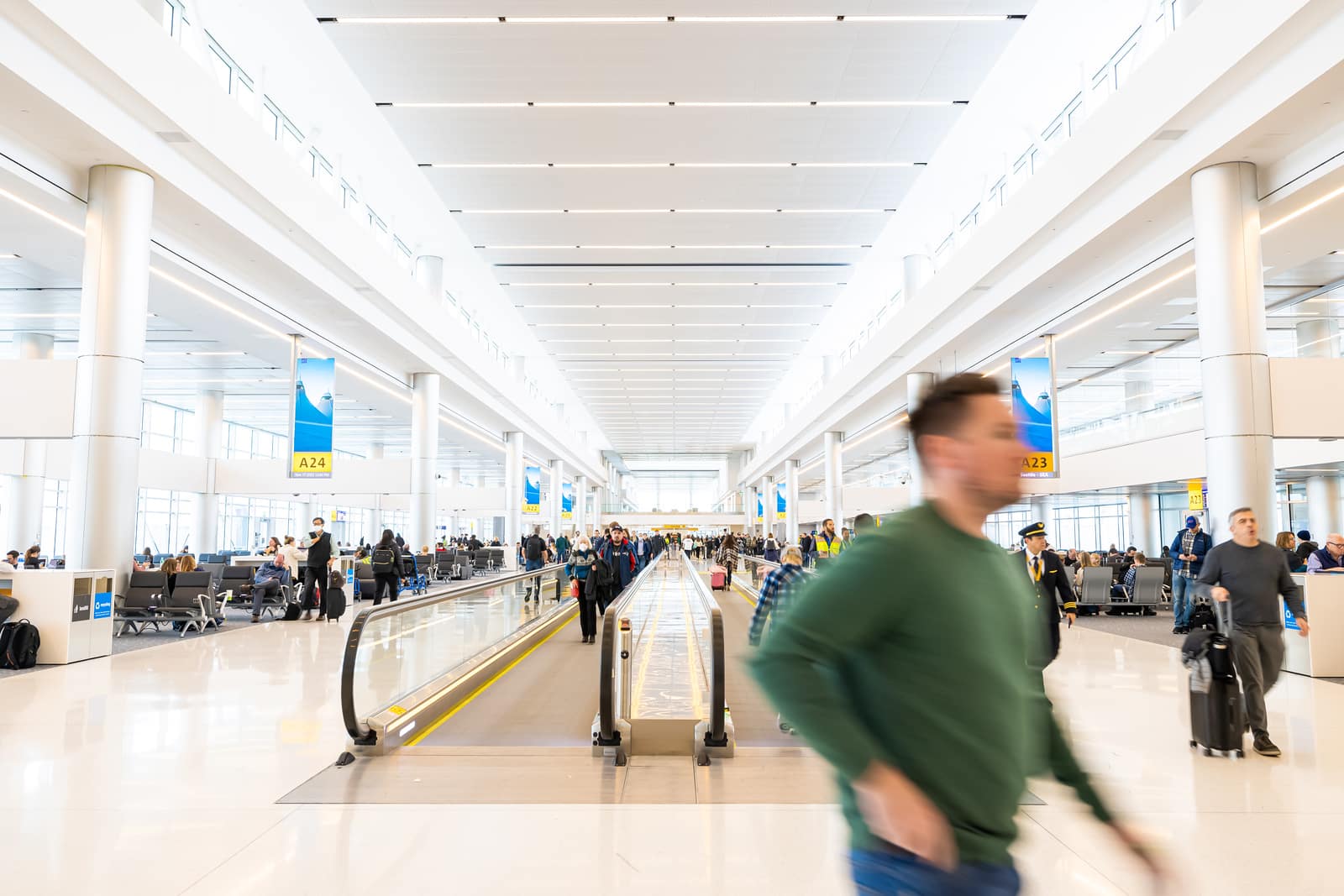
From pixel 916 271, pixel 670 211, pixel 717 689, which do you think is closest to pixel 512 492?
pixel 670 211

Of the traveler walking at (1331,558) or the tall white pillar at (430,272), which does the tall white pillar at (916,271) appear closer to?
the traveler walking at (1331,558)

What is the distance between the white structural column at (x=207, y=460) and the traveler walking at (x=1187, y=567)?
2800 centimetres

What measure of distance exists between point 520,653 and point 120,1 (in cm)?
943

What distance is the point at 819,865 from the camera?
4.20 metres

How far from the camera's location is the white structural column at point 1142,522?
3303 centimetres

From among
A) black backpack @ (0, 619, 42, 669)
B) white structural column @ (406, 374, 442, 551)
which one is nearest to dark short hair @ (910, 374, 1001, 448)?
black backpack @ (0, 619, 42, 669)

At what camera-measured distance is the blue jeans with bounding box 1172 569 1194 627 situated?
14.5 meters

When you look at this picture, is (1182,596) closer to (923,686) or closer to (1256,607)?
(1256,607)

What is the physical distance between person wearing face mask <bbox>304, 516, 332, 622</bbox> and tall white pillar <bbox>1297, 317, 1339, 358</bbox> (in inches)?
912

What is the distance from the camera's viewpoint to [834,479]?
33875mm

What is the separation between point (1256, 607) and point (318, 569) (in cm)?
1529

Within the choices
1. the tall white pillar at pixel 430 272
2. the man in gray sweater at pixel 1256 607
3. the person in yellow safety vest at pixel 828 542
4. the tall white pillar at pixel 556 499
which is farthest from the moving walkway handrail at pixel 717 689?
the tall white pillar at pixel 556 499

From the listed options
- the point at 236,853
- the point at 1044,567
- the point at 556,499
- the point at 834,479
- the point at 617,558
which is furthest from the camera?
the point at 556,499

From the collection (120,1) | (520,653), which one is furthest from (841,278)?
(120,1)
